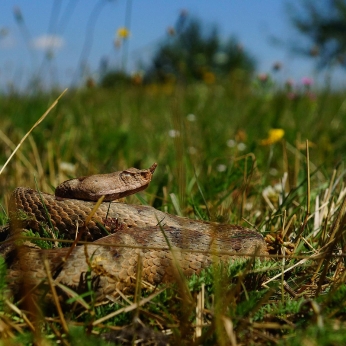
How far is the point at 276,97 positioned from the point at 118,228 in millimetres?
7444

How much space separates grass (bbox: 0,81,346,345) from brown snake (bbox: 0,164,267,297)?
0.34ft

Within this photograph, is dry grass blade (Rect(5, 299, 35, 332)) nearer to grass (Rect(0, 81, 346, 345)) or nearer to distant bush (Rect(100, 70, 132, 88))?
grass (Rect(0, 81, 346, 345))

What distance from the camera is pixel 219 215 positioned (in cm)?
348

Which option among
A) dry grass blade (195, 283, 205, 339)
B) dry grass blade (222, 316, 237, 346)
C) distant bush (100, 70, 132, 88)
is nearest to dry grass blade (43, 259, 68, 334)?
dry grass blade (195, 283, 205, 339)

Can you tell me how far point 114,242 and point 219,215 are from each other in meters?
1.16

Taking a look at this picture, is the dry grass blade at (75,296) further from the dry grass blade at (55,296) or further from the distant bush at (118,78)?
the distant bush at (118,78)

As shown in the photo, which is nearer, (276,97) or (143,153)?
(143,153)

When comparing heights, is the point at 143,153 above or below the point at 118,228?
below

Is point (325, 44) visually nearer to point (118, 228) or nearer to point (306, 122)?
point (306, 122)

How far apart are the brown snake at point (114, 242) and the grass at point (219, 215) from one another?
11cm

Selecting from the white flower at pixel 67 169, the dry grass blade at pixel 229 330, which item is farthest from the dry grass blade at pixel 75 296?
the white flower at pixel 67 169

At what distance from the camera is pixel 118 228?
275 cm

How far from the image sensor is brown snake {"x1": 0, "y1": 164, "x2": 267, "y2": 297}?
2.22 metres

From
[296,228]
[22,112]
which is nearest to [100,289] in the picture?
[296,228]
